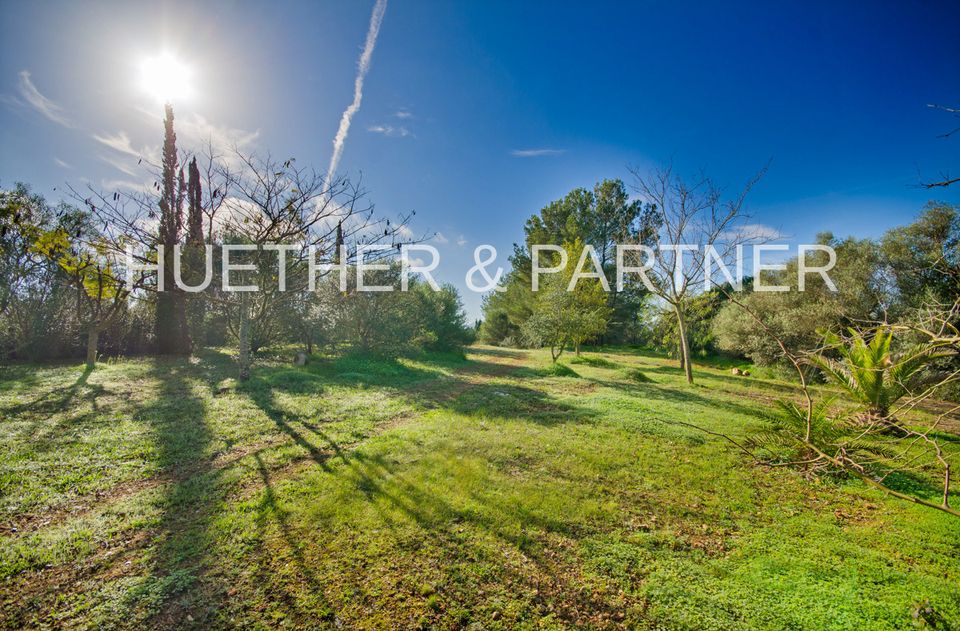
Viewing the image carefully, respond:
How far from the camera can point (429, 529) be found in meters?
3.69

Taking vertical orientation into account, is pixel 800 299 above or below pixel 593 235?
below

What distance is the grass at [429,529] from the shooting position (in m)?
2.78

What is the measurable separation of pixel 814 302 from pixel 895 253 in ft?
10.1

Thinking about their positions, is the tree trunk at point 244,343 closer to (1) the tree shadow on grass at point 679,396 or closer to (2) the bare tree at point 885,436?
(2) the bare tree at point 885,436

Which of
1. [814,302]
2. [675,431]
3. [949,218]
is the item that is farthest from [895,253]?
[675,431]

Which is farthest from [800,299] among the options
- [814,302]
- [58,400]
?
[58,400]

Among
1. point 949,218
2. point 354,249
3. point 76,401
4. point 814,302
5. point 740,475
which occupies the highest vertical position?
point 949,218

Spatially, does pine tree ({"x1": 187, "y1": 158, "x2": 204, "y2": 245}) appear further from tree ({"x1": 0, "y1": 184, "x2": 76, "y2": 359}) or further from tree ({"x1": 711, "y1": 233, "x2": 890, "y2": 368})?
tree ({"x1": 711, "y1": 233, "x2": 890, "y2": 368})

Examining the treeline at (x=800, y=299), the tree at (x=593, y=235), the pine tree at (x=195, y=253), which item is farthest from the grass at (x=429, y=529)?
the tree at (x=593, y=235)

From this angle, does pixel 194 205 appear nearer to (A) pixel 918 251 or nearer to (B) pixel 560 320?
(B) pixel 560 320

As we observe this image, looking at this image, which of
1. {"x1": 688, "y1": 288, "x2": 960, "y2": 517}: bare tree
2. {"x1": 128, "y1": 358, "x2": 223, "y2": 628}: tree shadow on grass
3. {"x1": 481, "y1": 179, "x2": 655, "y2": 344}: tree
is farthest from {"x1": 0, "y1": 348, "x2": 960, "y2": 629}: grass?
{"x1": 481, "y1": 179, "x2": 655, "y2": 344}: tree

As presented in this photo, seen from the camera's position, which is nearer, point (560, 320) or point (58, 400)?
point (58, 400)

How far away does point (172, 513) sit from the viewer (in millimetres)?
3891

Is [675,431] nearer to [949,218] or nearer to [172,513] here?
[172,513]
